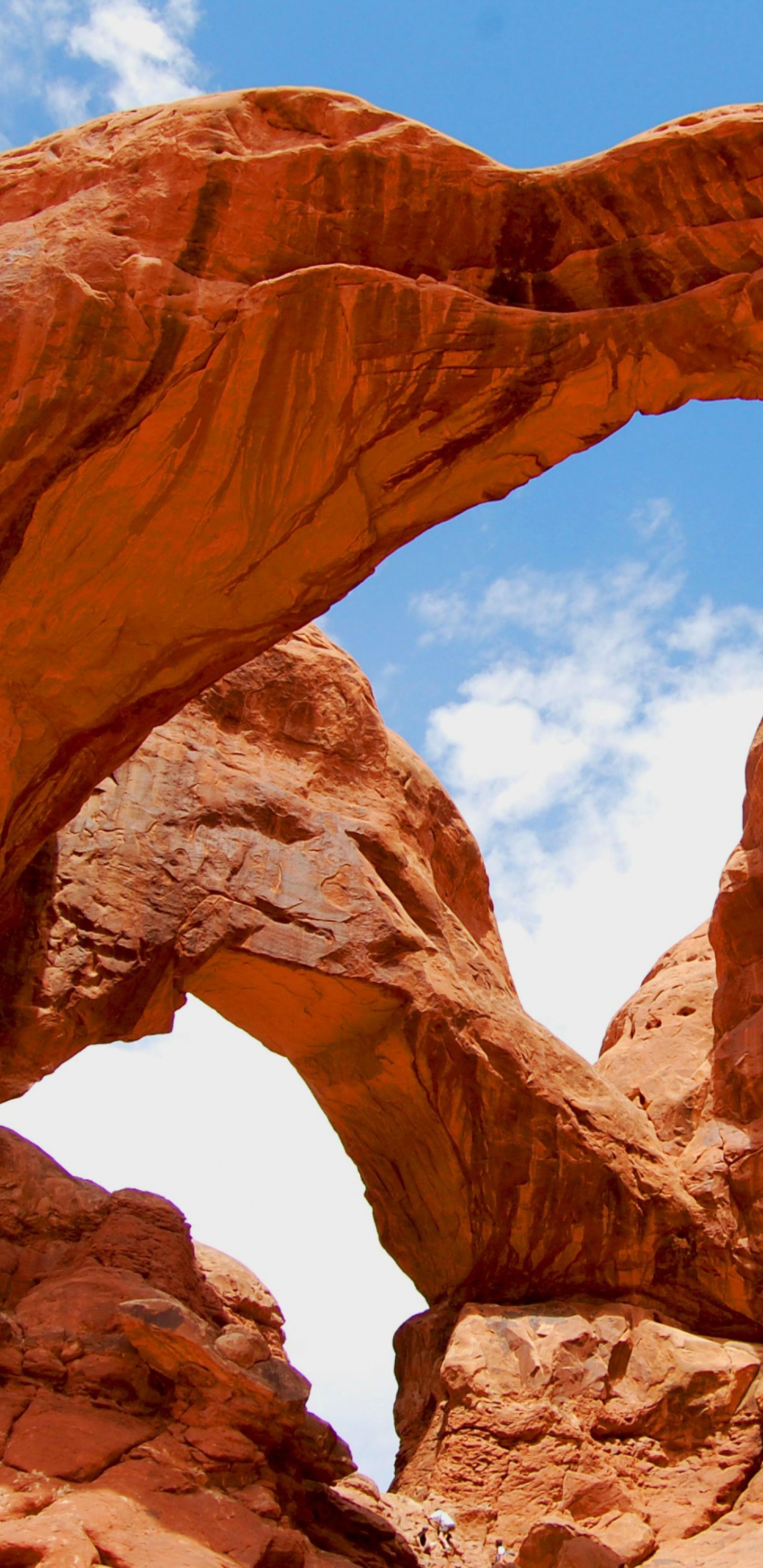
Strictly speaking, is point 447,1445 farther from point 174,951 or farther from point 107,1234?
point 174,951

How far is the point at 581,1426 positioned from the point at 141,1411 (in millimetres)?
5050

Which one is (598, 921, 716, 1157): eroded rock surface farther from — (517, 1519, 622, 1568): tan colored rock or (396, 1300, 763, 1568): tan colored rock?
(517, 1519, 622, 1568): tan colored rock

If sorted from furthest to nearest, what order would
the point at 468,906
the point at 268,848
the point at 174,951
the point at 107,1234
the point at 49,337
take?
the point at 468,906 → the point at 268,848 → the point at 174,951 → the point at 107,1234 → the point at 49,337

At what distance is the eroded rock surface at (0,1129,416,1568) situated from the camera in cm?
848

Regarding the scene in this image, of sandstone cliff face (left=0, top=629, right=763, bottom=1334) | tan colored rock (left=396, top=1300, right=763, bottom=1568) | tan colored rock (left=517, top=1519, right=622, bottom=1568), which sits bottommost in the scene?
tan colored rock (left=517, top=1519, right=622, bottom=1568)

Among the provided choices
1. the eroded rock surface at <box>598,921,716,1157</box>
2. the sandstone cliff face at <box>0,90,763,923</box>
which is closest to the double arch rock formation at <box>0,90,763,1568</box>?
the sandstone cliff face at <box>0,90,763,923</box>

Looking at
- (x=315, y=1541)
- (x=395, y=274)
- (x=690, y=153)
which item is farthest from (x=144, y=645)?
(x=315, y=1541)

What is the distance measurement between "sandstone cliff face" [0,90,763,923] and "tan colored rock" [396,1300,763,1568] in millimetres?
6452

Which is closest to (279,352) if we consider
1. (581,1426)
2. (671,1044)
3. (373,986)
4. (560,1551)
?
(373,986)

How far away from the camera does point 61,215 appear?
9.42 m

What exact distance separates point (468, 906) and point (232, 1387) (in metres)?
7.52

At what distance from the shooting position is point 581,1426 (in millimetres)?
13117

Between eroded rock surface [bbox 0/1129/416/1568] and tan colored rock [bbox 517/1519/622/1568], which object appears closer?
eroded rock surface [bbox 0/1129/416/1568]

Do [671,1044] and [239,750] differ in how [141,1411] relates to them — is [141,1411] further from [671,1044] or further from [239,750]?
[671,1044]
